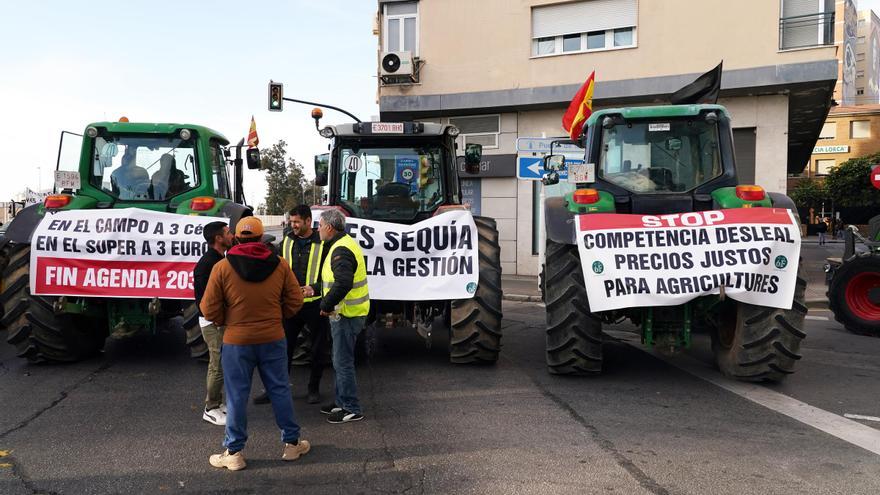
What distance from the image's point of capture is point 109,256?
742 centimetres

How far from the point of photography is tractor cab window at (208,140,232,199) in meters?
8.73

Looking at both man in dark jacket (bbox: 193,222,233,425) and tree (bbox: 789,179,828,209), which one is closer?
man in dark jacket (bbox: 193,222,233,425)

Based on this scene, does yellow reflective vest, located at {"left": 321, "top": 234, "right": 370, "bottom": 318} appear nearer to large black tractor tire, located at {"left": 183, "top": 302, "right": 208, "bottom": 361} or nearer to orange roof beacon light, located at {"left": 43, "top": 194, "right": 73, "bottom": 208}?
large black tractor tire, located at {"left": 183, "top": 302, "right": 208, "bottom": 361}

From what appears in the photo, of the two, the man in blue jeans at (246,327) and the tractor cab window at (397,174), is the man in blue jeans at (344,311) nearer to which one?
the man in blue jeans at (246,327)

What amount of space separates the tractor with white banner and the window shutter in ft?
33.5

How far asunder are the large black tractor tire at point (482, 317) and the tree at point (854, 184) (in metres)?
48.6

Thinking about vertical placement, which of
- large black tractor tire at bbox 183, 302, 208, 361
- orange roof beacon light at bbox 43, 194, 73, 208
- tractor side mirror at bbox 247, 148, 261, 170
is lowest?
large black tractor tire at bbox 183, 302, 208, 361

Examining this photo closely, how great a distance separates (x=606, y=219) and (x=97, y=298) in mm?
5285

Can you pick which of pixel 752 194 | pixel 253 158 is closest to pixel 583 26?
pixel 253 158

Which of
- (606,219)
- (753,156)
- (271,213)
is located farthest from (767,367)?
(271,213)

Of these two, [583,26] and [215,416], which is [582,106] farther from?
[215,416]

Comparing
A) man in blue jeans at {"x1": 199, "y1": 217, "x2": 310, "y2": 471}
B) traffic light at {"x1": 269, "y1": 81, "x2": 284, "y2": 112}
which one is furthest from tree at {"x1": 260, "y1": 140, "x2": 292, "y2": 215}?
man in blue jeans at {"x1": 199, "y1": 217, "x2": 310, "y2": 471}

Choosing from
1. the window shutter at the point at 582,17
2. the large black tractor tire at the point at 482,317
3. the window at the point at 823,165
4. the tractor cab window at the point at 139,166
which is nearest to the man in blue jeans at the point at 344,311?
the large black tractor tire at the point at 482,317

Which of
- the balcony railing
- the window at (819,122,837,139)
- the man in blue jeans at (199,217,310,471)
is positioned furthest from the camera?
the window at (819,122,837,139)
